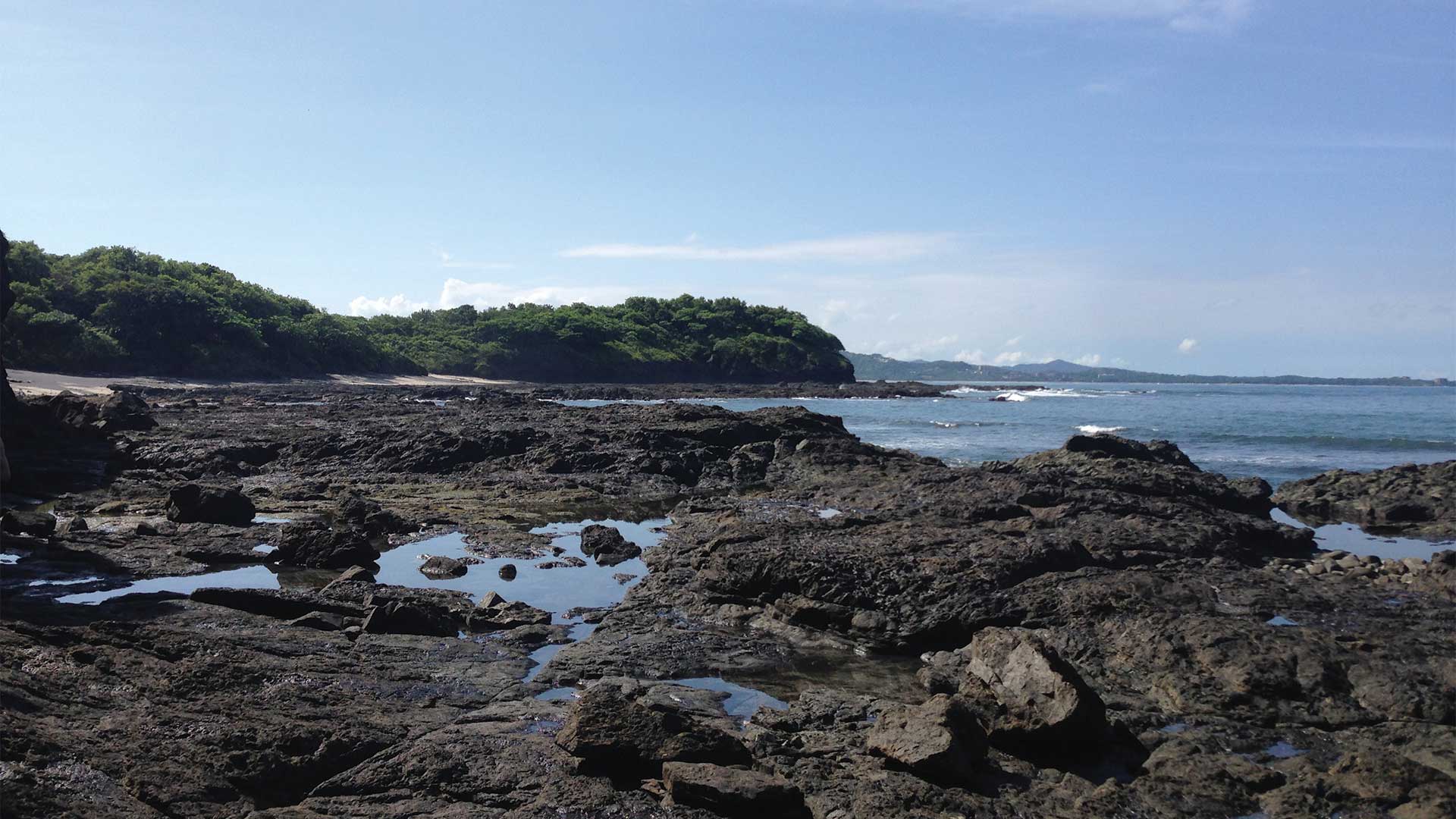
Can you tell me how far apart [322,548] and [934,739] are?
949cm

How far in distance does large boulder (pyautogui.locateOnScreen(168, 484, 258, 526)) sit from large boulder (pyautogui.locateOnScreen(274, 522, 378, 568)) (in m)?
2.54

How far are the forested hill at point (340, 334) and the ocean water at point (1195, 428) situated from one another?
24657mm

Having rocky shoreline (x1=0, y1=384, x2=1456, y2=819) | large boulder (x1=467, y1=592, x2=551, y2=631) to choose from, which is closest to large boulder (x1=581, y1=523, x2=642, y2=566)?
rocky shoreline (x1=0, y1=384, x2=1456, y2=819)

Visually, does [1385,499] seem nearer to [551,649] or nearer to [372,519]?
[551,649]

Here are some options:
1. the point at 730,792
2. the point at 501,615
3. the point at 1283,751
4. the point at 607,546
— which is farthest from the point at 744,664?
the point at 607,546

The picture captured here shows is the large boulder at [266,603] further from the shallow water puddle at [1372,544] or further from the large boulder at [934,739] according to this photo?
the shallow water puddle at [1372,544]

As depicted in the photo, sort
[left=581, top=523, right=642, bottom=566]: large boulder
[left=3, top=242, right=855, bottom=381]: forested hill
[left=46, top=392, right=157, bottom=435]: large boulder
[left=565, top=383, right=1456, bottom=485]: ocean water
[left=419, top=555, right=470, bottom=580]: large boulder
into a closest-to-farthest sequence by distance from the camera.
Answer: [left=419, top=555, right=470, bottom=580]: large boulder < [left=581, top=523, right=642, bottom=566]: large boulder < [left=46, top=392, right=157, bottom=435]: large boulder < [left=565, top=383, right=1456, bottom=485]: ocean water < [left=3, top=242, right=855, bottom=381]: forested hill

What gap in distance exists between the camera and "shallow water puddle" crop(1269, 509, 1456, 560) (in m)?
15.9

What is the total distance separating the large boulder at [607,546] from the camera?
1376 cm

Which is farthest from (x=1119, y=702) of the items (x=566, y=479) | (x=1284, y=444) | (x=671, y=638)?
(x=1284, y=444)

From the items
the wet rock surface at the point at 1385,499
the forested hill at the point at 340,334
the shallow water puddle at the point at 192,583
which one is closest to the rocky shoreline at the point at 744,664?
the shallow water puddle at the point at 192,583

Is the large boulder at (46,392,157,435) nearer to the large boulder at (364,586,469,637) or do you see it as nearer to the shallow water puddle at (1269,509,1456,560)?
the large boulder at (364,586,469,637)

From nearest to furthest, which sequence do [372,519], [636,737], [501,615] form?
[636,737] → [501,615] → [372,519]

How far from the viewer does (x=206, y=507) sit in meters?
14.8
